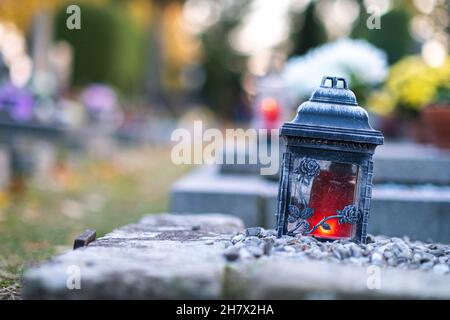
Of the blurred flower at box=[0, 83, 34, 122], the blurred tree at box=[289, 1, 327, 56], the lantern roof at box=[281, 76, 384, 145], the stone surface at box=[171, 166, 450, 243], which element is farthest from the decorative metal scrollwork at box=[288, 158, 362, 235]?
the blurred tree at box=[289, 1, 327, 56]

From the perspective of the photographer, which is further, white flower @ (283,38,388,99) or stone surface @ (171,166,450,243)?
white flower @ (283,38,388,99)

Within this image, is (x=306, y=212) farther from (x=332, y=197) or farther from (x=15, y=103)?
(x=15, y=103)

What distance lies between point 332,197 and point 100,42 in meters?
25.6

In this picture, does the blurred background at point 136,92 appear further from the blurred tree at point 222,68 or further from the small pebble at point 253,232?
the small pebble at point 253,232

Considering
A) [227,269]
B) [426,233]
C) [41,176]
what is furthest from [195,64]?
[227,269]

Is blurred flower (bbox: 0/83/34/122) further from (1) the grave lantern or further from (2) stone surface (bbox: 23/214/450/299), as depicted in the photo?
(2) stone surface (bbox: 23/214/450/299)

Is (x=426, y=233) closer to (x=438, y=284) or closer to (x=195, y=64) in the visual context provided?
(x=438, y=284)

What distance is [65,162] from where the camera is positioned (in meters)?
13.4

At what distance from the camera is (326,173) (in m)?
3.58

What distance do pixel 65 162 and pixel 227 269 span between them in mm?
11064

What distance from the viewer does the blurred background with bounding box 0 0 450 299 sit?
7.55 meters

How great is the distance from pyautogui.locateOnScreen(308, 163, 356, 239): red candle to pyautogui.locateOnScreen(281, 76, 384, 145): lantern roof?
0.18 metres

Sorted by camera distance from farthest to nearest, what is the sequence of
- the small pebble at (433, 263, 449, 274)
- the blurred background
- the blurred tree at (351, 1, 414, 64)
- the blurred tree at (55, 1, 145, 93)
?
the blurred tree at (55, 1, 145, 93) < the blurred tree at (351, 1, 414, 64) < the blurred background < the small pebble at (433, 263, 449, 274)

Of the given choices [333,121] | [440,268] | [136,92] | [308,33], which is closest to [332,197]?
[333,121]
